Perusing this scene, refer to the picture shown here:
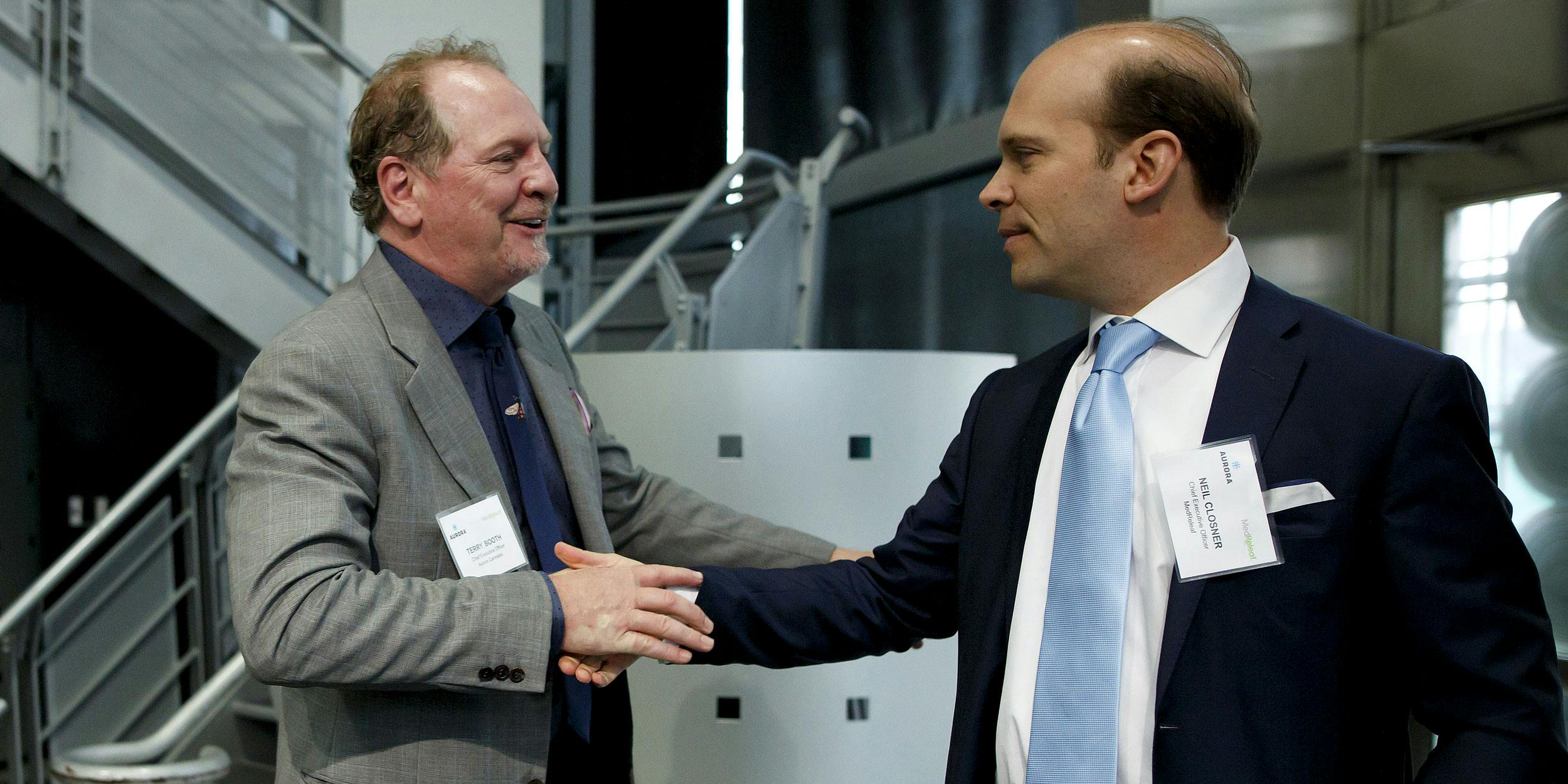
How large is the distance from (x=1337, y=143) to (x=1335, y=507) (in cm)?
144

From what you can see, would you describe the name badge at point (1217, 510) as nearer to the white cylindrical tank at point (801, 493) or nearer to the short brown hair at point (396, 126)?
the short brown hair at point (396, 126)

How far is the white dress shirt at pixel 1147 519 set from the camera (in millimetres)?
1176

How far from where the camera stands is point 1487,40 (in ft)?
6.63

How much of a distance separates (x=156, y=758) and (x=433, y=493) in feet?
4.75

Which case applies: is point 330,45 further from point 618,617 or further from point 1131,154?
point 1131,154

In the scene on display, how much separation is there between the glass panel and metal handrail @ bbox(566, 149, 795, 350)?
1.11 meters

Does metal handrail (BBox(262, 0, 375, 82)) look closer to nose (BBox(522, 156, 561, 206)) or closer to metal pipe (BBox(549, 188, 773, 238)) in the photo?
metal pipe (BBox(549, 188, 773, 238))

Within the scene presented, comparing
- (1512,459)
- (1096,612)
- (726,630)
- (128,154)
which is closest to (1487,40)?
(1512,459)

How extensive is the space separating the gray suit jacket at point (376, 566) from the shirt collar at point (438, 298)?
0.03 metres

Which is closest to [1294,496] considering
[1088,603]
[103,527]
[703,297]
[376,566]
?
[1088,603]

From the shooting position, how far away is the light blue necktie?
1.16 meters

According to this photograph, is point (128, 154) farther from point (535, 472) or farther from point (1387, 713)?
point (1387, 713)

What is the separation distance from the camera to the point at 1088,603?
118 cm

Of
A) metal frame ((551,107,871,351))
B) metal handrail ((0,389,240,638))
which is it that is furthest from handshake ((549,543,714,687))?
metal handrail ((0,389,240,638))
